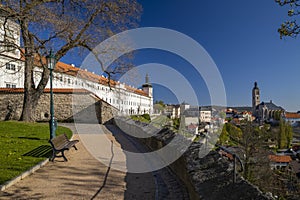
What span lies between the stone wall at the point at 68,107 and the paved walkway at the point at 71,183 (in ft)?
47.8

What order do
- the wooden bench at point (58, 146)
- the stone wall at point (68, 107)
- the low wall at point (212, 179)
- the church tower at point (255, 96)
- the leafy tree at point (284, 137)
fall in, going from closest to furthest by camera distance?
the low wall at point (212, 179)
the wooden bench at point (58, 146)
the stone wall at point (68, 107)
the leafy tree at point (284, 137)
the church tower at point (255, 96)

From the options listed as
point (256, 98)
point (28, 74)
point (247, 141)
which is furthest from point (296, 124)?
point (28, 74)

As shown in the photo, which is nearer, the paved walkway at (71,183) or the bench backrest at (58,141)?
the paved walkway at (71,183)

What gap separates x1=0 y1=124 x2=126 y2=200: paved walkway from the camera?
3.69m

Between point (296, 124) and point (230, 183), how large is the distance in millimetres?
141275

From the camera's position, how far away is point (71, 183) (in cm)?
429

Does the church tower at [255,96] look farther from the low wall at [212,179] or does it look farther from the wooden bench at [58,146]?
the low wall at [212,179]

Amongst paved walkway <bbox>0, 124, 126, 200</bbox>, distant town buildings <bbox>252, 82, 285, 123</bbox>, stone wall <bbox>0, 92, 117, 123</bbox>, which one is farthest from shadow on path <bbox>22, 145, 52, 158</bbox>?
distant town buildings <bbox>252, 82, 285, 123</bbox>

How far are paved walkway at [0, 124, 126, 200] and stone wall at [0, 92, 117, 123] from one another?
14555 millimetres

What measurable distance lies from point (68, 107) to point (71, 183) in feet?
56.3

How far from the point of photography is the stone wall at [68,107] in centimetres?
1981

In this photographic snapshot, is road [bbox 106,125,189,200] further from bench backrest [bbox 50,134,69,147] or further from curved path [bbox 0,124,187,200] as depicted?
bench backrest [bbox 50,134,69,147]

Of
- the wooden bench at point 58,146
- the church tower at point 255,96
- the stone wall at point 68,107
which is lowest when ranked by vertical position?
the wooden bench at point 58,146

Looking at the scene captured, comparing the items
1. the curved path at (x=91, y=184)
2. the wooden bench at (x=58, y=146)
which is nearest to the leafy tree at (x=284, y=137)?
the wooden bench at (x=58, y=146)
